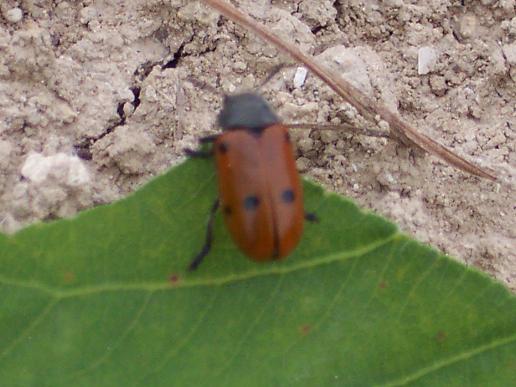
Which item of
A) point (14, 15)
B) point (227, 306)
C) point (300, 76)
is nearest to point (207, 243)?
point (227, 306)

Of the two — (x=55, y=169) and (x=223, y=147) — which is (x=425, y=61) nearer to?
(x=223, y=147)

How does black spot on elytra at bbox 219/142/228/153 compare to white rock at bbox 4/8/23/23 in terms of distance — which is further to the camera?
white rock at bbox 4/8/23/23

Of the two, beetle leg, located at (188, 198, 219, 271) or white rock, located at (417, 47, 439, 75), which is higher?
white rock, located at (417, 47, 439, 75)

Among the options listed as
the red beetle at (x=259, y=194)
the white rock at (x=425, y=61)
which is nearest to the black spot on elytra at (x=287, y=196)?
the red beetle at (x=259, y=194)

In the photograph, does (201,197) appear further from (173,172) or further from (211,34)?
(211,34)

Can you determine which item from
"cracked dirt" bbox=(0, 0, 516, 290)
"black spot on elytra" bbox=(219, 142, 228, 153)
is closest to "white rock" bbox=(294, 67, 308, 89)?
"cracked dirt" bbox=(0, 0, 516, 290)

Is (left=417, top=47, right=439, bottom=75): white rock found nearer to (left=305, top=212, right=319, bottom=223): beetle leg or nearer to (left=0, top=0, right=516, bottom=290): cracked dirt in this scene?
(left=0, top=0, right=516, bottom=290): cracked dirt

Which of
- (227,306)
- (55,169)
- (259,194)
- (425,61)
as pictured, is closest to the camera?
(259,194)

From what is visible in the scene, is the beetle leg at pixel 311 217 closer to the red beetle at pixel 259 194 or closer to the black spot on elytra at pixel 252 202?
the red beetle at pixel 259 194
